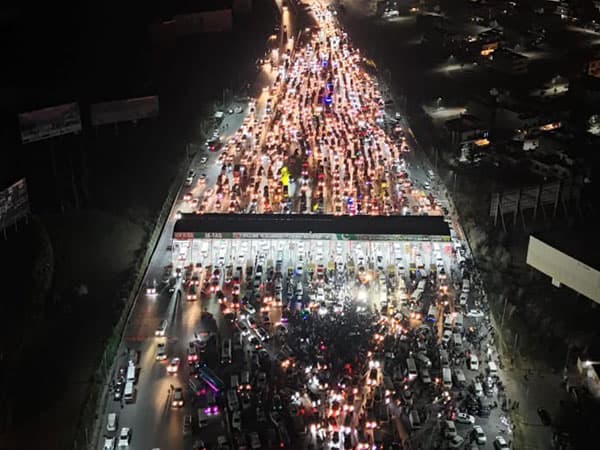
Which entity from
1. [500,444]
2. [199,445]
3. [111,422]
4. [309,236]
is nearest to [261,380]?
[199,445]

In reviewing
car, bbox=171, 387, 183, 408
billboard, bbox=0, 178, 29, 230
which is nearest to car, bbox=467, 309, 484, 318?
car, bbox=171, 387, 183, 408

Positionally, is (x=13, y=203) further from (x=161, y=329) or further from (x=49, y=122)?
(x=161, y=329)

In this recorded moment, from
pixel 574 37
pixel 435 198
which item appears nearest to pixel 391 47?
pixel 574 37

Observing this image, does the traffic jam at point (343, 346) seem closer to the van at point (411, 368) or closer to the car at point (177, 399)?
the van at point (411, 368)

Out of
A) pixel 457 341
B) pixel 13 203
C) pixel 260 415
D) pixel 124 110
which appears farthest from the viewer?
pixel 124 110

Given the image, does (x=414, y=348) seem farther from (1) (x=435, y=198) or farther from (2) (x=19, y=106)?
(2) (x=19, y=106)

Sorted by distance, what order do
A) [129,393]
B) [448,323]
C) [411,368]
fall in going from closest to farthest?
[129,393], [411,368], [448,323]

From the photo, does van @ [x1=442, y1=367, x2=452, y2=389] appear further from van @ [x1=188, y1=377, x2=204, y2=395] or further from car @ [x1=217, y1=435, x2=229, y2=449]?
van @ [x1=188, y1=377, x2=204, y2=395]
